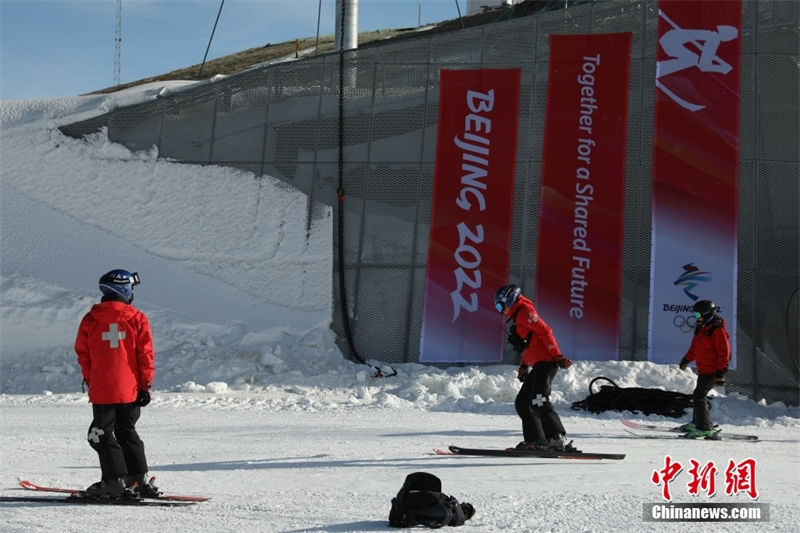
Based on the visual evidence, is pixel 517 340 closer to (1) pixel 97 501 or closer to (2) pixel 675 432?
(2) pixel 675 432

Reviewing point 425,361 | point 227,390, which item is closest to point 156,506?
point 227,390

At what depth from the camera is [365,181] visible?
1834cm

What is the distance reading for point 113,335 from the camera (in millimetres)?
→ 7383

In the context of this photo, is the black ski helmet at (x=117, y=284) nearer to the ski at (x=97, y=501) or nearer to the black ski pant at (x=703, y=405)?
the ski at (x=97, y=501)

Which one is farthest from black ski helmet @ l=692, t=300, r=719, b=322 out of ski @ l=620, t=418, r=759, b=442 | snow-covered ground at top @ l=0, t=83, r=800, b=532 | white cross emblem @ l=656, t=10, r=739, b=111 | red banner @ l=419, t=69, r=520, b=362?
white cross emblem @ l=656, t=10, r=739, b=111

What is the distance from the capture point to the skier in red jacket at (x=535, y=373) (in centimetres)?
986

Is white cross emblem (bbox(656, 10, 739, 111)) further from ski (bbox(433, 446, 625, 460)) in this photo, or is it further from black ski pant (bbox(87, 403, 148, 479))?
black ski pant (bbox(87, 403, 148, 479))

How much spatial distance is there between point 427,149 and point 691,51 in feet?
15.6

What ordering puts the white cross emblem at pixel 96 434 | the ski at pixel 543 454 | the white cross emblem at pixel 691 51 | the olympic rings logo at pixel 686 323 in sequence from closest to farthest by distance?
the white cross emblem at pixel 96 434 < the ski at pixel 543 454 < the olympic rings logo at pixel 686 323 < the white cross emblem at pixel 691 51

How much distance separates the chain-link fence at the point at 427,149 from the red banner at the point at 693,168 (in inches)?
8.5

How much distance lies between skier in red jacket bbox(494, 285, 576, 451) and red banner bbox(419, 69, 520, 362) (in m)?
Result: 7.36

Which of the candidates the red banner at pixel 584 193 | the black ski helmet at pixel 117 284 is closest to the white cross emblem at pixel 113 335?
the black ski helmet at pixel 117 284

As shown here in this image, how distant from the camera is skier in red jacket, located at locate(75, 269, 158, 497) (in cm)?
735

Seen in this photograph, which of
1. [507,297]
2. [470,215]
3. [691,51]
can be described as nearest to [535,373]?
[507,297]
